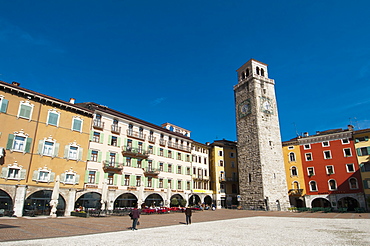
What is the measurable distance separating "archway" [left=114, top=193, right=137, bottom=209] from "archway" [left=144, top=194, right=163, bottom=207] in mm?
2327

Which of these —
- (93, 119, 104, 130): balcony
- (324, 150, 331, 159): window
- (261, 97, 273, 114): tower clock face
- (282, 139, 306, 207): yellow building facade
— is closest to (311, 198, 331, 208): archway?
(282, 139, 306, 207): yellow building facade

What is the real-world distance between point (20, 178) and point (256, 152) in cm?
3494

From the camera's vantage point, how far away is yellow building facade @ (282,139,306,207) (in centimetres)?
4497

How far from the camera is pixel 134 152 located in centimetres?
3466

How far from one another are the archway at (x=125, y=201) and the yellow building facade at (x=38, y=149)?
6.18m

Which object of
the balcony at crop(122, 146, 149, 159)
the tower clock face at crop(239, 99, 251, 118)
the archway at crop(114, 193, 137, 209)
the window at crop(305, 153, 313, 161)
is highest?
the tower clock face at crop(239, 99, 251, 118)

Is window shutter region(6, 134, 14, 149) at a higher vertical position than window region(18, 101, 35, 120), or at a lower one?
lower

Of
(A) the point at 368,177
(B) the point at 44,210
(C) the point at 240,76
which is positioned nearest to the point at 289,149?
(A) the point at 368,177

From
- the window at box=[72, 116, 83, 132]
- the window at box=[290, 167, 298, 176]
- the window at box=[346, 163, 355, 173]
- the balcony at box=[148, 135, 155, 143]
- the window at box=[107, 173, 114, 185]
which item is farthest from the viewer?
the window at box=[290, 167, 298, 176]

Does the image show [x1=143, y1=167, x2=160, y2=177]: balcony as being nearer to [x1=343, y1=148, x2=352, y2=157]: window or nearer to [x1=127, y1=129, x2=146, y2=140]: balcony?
[x1=127, y1=129, x2=146, y2=140]: balcony

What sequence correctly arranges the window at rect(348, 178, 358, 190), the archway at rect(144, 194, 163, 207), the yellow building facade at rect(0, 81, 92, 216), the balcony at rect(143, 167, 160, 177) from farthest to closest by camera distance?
the window at rect(348, 178, 358, 190) → the archway at rect(144, 194, 163, 207) → the balcony at rect(143, 167, 160, 177) → the yellow building facade at rect(0, 81, 92, 216)

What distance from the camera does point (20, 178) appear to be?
950 inches

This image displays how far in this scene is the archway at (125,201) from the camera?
32.9 m

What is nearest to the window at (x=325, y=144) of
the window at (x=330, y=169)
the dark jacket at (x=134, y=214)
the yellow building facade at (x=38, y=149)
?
the window at (x=330, y=169)
